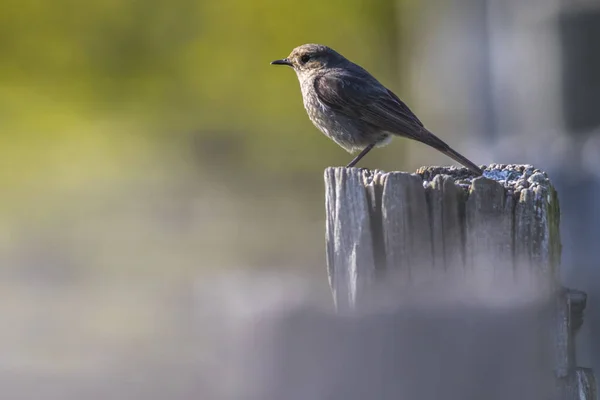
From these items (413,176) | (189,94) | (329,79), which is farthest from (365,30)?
(413,176)

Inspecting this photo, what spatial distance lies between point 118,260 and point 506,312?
335 inches

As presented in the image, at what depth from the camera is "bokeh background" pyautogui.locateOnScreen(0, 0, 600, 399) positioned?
31.1 feet

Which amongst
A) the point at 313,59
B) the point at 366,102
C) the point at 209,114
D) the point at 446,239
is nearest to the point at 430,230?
the point at 446,239

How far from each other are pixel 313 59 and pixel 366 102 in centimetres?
76

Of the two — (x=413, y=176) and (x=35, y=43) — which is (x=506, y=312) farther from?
(x=35, y=43)

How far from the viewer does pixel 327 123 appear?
5.15m

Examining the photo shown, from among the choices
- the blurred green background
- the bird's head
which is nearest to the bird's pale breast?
the bird's head

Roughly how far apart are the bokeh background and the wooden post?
21.5ft

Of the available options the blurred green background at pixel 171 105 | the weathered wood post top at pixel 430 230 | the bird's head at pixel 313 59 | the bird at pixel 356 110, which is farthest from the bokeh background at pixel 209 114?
the weathered wood post top at pixel 430 230

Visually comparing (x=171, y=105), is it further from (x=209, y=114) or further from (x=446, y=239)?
(x=446, y=239)

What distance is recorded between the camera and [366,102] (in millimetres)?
5000

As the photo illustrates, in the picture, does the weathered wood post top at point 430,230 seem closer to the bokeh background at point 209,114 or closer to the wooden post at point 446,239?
the wooden post at point 446,239

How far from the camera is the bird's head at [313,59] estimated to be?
5.54 meters

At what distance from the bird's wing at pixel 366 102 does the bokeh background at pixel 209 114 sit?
150 inches
